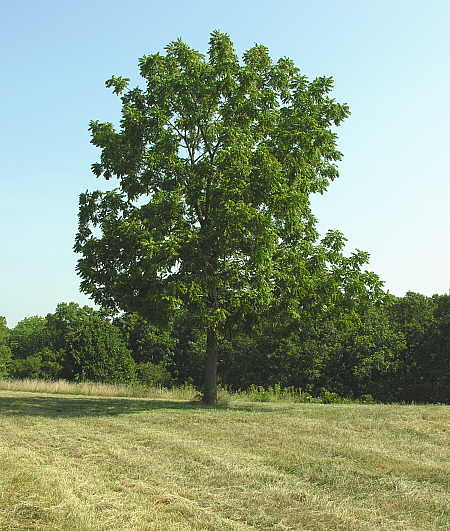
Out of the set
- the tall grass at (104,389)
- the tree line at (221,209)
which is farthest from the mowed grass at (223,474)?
the tall grass at (104,389)

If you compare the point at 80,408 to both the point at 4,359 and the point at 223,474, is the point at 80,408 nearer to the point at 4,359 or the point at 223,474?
the point at 223,474

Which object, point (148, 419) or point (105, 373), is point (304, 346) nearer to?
point (105, 373)

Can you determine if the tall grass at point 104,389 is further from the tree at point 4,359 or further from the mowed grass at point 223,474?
the tree at point 4,359

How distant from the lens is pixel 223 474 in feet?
28.3

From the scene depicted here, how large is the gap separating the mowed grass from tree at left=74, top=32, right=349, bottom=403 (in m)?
4.28

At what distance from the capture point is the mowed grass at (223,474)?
6.53 meters

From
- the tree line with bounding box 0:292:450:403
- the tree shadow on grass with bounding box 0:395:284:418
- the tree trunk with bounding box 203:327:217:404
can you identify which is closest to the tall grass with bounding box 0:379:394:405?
the tree trunk with bounding box 203:327:217:404

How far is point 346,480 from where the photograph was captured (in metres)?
8.31

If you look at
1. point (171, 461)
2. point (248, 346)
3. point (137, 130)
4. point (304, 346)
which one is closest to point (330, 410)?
point (171, 461)

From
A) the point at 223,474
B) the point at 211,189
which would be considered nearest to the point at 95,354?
the point at 211,189

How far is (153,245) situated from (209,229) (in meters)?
2.27

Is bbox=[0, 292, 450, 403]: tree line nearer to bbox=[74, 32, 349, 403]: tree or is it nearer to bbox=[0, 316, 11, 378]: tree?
bbox=[0, 316, 11, 378]: tree

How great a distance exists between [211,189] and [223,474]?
10964 mm

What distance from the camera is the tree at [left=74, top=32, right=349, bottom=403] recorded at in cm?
1716
